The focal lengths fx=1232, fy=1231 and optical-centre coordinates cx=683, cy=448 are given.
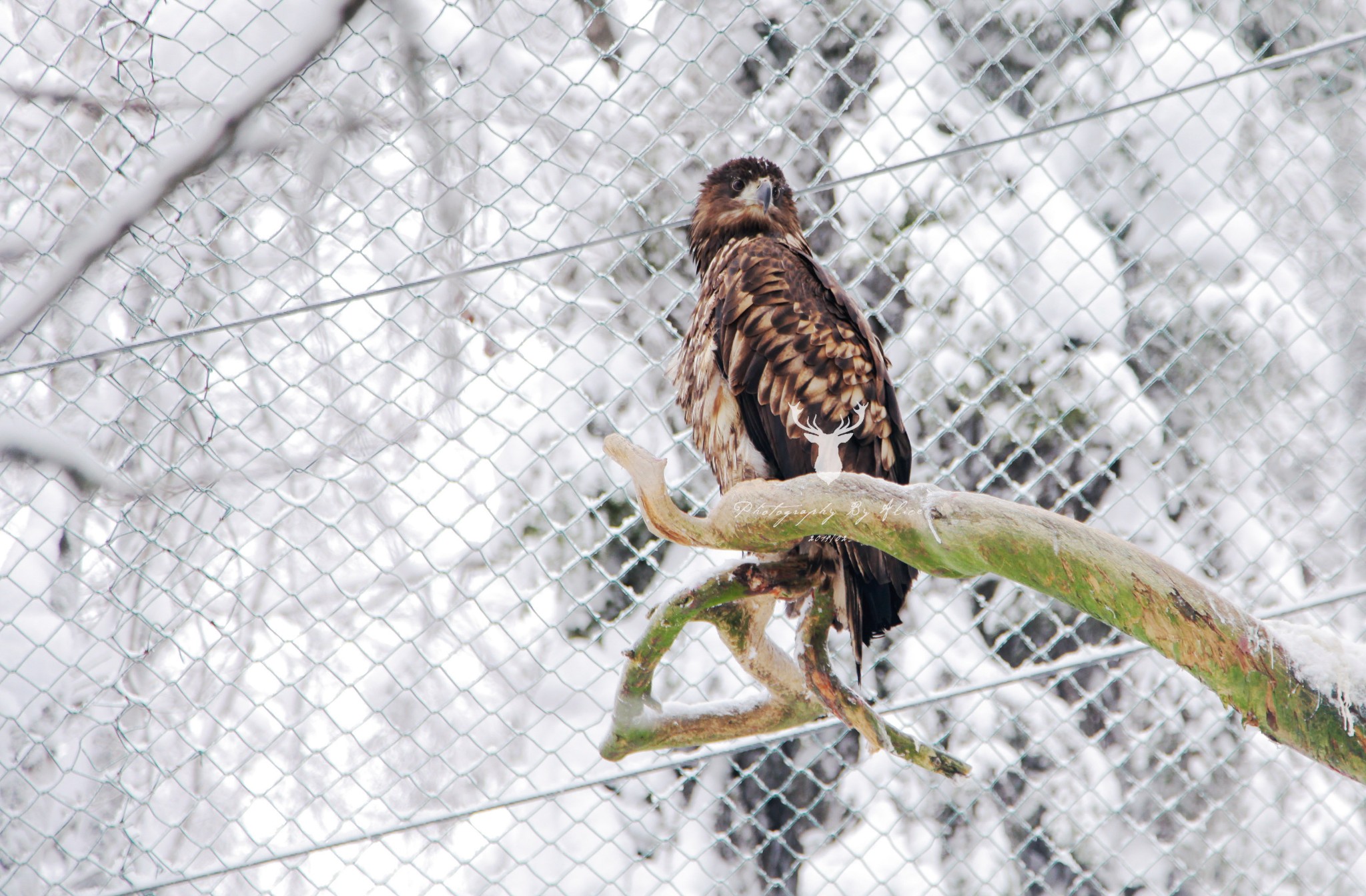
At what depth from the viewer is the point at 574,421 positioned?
301cm

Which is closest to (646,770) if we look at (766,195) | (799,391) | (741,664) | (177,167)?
(741,664)

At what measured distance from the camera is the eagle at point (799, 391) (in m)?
1.99

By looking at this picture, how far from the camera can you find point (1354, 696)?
1.09 metres

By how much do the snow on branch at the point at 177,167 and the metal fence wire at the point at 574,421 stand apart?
3 centimetres

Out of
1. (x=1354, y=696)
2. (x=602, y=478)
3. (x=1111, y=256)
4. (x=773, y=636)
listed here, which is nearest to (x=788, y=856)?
(x=773, y=636)

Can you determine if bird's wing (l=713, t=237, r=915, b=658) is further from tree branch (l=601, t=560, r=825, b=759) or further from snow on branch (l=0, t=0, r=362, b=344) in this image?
snow on branch (l=0, t=0, r=362, b=344)

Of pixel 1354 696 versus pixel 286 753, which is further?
pixel 286 753

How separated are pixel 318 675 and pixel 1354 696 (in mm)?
2273

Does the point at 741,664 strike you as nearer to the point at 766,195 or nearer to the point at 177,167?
the point at 766,195

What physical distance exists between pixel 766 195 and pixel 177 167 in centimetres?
127

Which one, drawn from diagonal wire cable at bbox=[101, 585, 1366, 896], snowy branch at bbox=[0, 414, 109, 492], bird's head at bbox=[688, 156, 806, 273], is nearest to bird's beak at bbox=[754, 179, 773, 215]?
bird's head at bbox=[688, 156, 806, 273]

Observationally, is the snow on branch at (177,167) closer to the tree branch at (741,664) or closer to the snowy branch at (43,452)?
the snowy branch at (43,452)

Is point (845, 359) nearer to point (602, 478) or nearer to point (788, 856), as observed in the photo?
point (602, 478)

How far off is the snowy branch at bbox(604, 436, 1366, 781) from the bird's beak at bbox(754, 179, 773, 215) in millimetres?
1034
